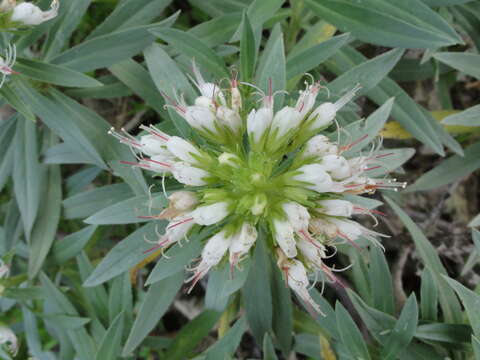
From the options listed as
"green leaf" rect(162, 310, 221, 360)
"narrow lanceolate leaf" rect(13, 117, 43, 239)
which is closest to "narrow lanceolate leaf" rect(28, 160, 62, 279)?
"narrow lanceolate leaf" rect(13, 117, 43, 239)

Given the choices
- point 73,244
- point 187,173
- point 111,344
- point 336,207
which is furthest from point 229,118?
point 73,244

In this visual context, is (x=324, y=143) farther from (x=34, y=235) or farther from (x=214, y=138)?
(x=34, y=235)

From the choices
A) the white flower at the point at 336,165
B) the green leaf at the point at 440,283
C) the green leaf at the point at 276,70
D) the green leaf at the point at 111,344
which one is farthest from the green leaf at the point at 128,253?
the green leaf at the point at 440,283

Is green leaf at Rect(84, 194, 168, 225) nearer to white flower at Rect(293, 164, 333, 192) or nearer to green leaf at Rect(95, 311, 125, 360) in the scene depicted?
green leaf at Rect(95, 311, 125, 360)

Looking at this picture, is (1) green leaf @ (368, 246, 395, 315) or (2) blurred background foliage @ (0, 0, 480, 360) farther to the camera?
(1) green leaf @ (368, 246, 395, 315)

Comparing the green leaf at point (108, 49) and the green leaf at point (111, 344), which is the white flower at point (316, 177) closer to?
the green leaf at point (108, 49)

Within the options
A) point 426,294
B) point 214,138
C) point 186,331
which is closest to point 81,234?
point 186,331
